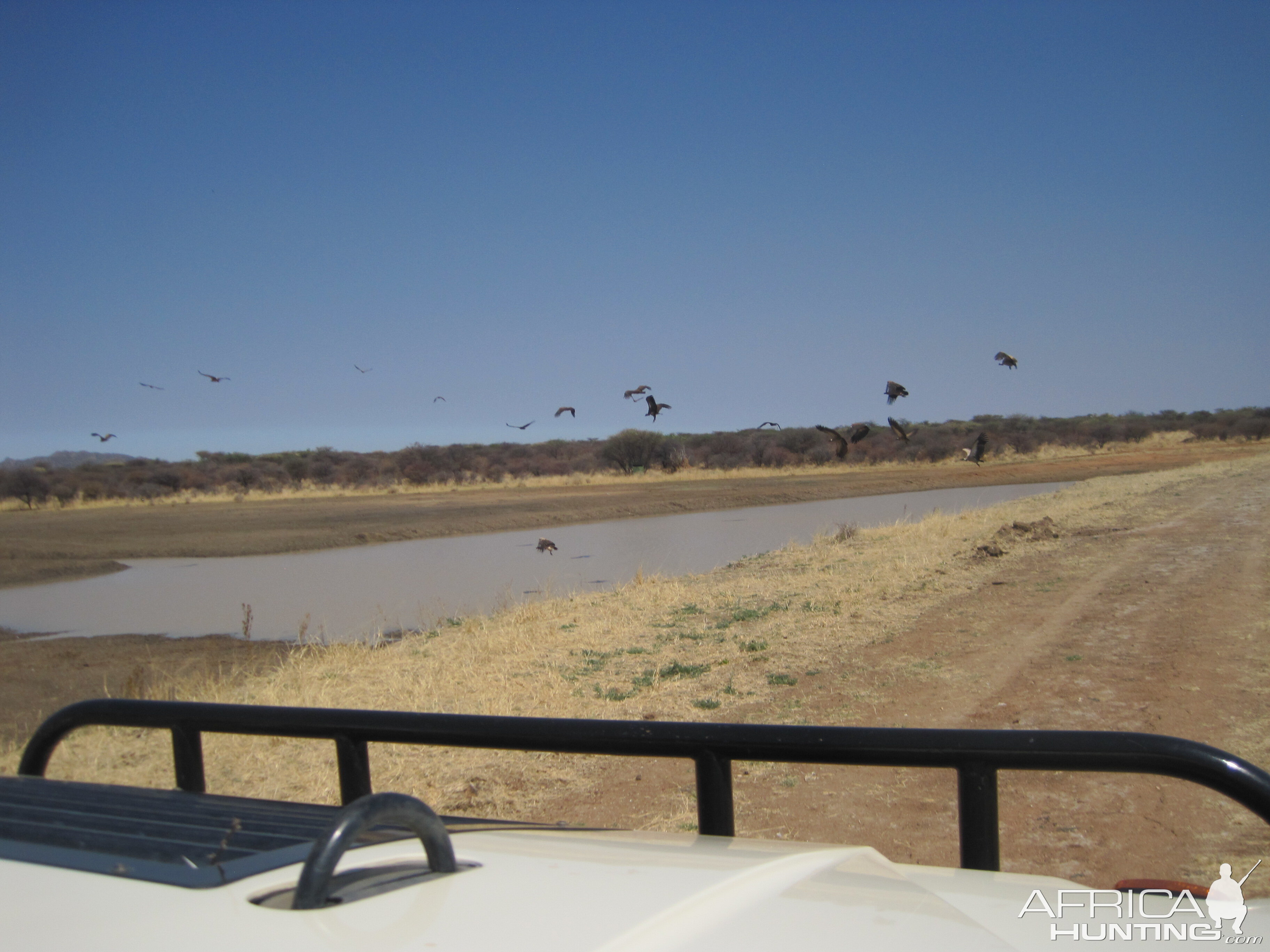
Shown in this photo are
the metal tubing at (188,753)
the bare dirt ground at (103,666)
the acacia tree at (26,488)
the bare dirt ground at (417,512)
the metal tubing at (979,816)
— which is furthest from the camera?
the acacia tree at (26,488)

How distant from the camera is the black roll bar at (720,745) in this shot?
1.65m

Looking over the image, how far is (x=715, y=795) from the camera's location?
1.96 meters

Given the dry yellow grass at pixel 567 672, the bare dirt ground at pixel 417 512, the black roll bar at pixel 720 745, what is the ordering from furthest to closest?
the bare dirt ground at pixel 417 512
the dry yellow grass at pixel 567 672
the black roll bar at pixel 720 745

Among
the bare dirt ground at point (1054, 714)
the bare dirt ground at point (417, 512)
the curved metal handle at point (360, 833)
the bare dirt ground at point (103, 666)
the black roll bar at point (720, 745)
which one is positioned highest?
the curved metal handle at point (360, 833)

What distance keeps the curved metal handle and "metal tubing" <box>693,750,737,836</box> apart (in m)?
0.65

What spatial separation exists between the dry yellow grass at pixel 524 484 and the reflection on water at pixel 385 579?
53.6ft

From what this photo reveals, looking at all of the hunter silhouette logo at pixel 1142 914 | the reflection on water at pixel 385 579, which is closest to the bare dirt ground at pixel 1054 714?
the hunter silhouette logo at pixel 1142 914

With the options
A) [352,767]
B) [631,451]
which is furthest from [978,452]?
[631,451]

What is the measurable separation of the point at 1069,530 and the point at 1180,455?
35.8m

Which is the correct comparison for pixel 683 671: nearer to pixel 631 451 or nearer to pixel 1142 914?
pixel 1142 914

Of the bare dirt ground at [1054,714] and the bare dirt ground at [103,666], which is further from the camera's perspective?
the bare dirt ground at [103,666]

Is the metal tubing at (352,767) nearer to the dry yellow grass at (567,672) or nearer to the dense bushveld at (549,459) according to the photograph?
the dry yellow grass at (567,672)

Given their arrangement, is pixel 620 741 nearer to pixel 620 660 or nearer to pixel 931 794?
pixel 931 794

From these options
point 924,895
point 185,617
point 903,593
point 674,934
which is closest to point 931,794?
point 924,895
